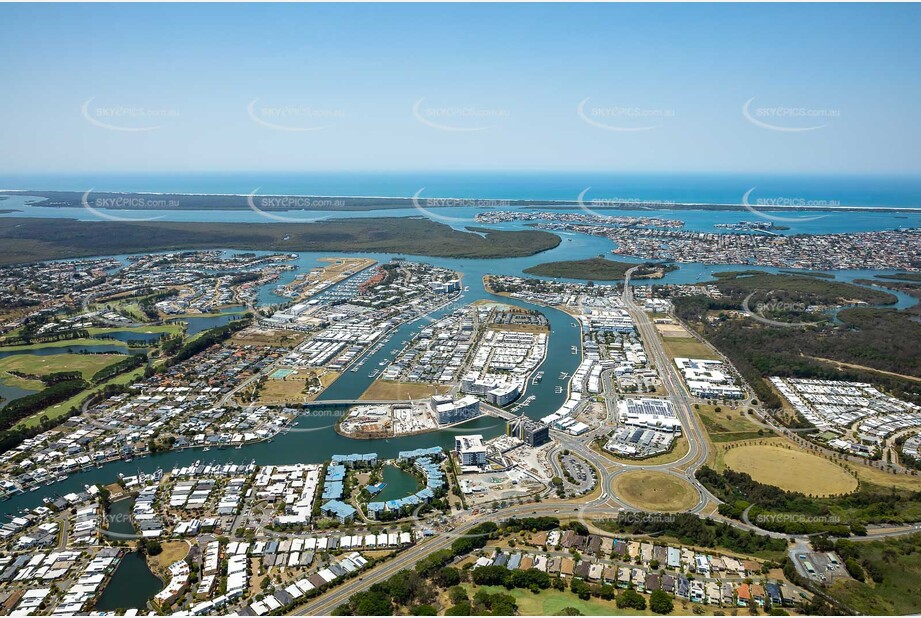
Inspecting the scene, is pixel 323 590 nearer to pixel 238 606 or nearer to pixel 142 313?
pixel 238 606

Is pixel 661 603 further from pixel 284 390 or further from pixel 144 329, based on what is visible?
pixel 144 329

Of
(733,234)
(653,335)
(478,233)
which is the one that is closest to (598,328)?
(653,335)

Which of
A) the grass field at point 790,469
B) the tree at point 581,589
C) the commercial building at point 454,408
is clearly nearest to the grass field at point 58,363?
the commercial building at point 454,408

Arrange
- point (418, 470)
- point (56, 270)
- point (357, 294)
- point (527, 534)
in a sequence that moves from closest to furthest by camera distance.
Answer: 1. point (527, 534)
2. point (418, 470)
3. point (357, 294)
4. point (56, 270)

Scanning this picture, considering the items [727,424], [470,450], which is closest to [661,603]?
[470,450]

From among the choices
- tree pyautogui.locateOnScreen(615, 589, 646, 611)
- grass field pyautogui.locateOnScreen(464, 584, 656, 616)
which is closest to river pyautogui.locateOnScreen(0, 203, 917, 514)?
→ grass field pyautogui.locateOnScreen(464, 584, 656, 616)
